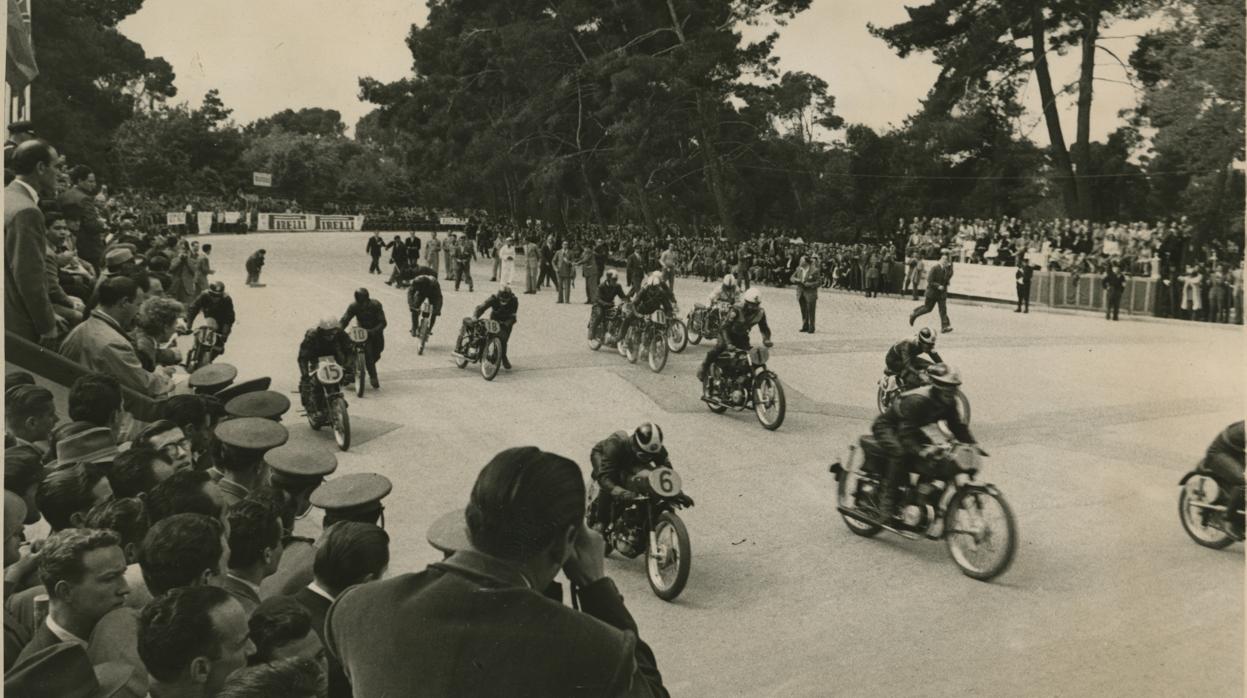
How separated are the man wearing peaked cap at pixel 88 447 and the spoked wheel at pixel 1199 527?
7374 mm

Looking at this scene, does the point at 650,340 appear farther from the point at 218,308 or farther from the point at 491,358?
the point at 218,308

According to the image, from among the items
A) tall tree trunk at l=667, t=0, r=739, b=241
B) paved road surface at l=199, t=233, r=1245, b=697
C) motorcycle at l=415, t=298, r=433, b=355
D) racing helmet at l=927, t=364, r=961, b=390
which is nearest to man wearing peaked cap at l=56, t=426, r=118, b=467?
paved road surface at l=199, t=233, r=1245, b=697

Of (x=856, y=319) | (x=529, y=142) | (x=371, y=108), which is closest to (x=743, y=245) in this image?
(x=856, y=319)

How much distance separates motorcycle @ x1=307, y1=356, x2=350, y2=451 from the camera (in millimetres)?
10664

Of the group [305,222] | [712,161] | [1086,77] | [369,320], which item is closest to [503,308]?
[369,320]

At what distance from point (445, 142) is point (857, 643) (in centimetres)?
700

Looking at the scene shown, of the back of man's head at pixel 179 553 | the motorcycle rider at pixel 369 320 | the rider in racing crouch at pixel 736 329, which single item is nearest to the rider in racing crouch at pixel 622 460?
the back of man's head at pixel 179 553

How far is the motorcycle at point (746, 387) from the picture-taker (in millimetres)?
11867

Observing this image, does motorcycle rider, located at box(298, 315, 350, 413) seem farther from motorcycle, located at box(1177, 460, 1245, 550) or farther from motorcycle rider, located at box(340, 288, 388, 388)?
motorcycle, located at box(1177, 460, 1245, 550)

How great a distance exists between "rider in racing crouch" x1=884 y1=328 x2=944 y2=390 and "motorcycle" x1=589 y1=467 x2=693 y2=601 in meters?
4.97

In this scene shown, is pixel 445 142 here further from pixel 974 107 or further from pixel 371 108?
pixel 974 107

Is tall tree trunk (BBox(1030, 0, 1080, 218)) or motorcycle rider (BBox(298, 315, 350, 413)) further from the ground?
tall tree trunk (BBox(1030, 0, 1080, 218))

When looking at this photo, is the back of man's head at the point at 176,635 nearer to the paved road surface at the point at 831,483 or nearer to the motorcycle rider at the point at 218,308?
the paved road surface at the point at 831,483

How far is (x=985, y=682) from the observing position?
5410mm
